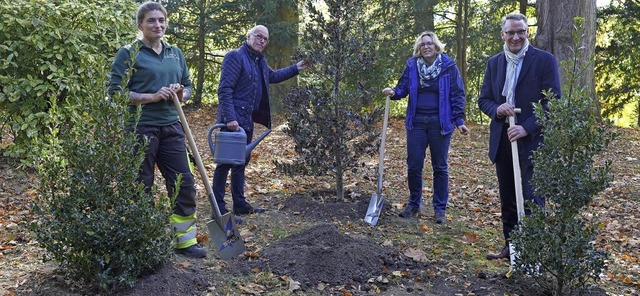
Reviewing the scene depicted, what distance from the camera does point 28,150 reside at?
7223mm

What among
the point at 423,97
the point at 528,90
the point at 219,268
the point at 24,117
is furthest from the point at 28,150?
the point at 528,90

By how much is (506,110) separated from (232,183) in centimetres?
287

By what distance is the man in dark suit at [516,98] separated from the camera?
15.2 feet

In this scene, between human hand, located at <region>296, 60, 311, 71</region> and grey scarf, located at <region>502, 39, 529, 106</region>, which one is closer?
grey scarf, located at <region>502, 39, 529, 106</region>

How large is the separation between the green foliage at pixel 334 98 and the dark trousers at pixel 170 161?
6.44 feet

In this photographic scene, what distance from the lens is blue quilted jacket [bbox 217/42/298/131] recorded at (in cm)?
582

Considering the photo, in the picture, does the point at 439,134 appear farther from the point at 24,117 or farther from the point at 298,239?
the point at 24,117

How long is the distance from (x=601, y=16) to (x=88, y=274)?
15.2 metres

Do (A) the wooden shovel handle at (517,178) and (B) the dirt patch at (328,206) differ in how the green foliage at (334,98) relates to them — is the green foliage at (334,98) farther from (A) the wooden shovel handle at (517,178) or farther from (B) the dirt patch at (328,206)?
(A) the wooden shovel handle at (517,178)

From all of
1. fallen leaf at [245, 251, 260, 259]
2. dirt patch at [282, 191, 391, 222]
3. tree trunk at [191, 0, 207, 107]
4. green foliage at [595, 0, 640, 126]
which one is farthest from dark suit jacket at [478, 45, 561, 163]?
green foliage at [595, 0, 640, 126]

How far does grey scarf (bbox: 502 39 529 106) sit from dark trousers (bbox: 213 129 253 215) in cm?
254

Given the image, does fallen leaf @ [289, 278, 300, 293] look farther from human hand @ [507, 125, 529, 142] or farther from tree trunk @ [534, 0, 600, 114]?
tree trunk @ [534, 0, 600, 114]

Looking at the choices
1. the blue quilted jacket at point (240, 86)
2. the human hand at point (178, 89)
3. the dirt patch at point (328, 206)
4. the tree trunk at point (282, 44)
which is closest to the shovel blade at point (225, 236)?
the human hand at point (178, 89)

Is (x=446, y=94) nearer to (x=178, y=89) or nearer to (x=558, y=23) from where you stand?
(x=178, y=89)
